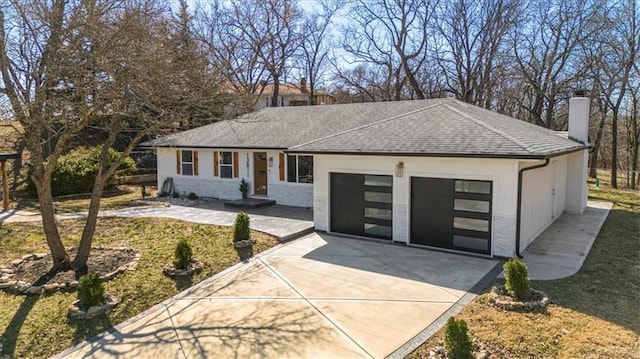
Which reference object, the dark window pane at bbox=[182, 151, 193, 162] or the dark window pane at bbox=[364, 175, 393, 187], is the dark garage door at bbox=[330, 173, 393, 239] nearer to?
the dark window pane at bbox=[364, 175, 393, 187]

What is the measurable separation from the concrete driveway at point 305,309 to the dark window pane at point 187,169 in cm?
1053

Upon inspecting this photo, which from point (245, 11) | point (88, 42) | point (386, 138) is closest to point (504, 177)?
point (386, 138)

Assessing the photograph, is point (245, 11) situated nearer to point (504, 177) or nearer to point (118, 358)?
point (504, 177)

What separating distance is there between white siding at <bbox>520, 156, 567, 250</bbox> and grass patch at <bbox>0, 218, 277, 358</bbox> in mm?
6234

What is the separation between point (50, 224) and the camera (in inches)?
333

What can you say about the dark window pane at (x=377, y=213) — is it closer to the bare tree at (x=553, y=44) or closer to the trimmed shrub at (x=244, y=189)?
the trimmed shrub at (x=244, y=189)

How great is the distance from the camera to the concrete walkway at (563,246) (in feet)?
27.9

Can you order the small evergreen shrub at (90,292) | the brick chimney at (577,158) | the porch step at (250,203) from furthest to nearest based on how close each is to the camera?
1. the porch step at (250,203)
2. the brick chimney at (577,158)
3. the small evergreen shrub at (90,292)

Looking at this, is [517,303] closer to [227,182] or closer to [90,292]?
[90,292]

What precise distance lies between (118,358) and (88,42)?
5.59 metres

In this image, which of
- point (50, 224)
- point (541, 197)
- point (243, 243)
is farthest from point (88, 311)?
point (541, 197)

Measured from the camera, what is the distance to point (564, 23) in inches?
1022

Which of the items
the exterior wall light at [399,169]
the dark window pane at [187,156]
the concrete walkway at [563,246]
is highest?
the dark window pane at [187,156]

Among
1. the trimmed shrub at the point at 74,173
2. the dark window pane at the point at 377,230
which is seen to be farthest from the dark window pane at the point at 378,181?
the trimmed shrub at the point at 74,173
